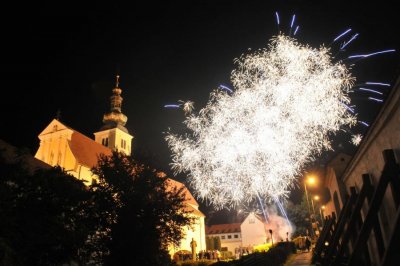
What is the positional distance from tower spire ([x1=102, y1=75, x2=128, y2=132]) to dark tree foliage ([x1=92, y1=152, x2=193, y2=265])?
136ft

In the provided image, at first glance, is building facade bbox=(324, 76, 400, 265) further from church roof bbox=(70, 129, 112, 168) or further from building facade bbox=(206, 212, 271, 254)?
building facade bbox=(206, 212, 271, 254)

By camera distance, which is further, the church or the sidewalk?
the church

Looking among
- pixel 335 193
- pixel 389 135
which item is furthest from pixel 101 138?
pixel 389 135

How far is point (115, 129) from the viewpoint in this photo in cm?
5625

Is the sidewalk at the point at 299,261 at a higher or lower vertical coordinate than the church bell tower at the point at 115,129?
lower

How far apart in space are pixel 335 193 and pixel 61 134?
39.6 metres

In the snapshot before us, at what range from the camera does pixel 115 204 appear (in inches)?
618

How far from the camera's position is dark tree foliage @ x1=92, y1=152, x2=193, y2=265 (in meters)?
14.9

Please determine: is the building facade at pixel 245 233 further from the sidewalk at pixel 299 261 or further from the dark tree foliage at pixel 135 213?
the dark tree foliage at pixel 135 213

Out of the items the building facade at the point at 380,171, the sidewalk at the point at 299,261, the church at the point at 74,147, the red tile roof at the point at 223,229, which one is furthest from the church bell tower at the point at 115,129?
the building facade at the point at 380,171

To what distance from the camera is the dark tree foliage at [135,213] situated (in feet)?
48.9

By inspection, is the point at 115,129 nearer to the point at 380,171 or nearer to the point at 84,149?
the point at 84,149

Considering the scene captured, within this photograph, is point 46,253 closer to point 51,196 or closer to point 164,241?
point 51,196

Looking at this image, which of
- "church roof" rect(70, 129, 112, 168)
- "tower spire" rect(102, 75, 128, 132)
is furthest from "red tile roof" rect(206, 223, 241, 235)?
"church roof" rect(70, 129, 112, 168)
